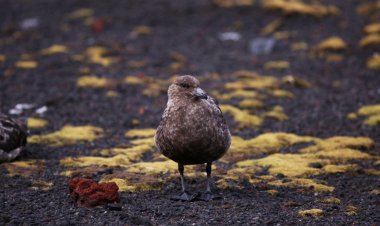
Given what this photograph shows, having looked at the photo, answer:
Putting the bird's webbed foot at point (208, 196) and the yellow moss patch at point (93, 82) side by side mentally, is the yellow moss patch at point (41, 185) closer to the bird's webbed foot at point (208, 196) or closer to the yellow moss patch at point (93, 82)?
the bird's webbed foot at point (208, 196)

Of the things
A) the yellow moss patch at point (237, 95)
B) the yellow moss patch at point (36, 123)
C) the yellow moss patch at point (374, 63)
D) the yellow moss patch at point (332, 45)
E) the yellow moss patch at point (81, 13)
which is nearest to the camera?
the yellow moss patch at point (36, 123)

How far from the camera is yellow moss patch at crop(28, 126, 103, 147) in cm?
1334

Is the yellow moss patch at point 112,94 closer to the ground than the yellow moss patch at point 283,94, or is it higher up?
higher up

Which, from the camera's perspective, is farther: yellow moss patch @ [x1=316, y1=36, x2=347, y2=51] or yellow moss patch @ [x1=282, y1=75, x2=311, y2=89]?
yellow moss patch @ [x1=316, y1=36, x2=347, y2=51]

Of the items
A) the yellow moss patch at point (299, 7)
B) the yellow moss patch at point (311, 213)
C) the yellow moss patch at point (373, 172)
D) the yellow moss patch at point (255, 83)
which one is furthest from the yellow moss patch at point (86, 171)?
the yellow moss patch at point (299, 7)

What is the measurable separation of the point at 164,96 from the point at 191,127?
363 inches

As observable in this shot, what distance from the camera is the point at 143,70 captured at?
2020 cm

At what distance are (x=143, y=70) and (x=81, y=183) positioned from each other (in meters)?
11.7

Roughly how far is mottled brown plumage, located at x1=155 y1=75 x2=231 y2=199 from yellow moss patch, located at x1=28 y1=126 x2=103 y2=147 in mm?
4957

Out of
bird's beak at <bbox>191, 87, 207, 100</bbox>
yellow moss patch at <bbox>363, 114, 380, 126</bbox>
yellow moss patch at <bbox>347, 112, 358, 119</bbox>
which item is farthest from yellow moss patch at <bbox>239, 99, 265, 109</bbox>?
bird's beak at <bbox>191, 87, 207, 100</bbox>

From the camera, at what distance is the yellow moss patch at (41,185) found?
31.7 ft

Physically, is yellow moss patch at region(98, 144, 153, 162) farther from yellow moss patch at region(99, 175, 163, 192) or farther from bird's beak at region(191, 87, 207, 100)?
bird's beak at region(191, 87, 207, 100)

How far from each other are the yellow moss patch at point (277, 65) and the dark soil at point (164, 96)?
0.27 m

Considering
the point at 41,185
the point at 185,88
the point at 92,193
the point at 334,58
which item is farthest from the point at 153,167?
the point at 334,58
